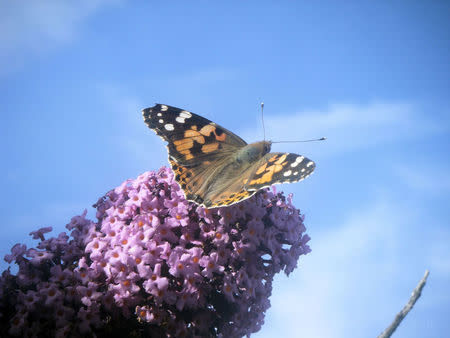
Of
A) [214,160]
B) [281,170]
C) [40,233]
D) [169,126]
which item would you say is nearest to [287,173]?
[281,170]

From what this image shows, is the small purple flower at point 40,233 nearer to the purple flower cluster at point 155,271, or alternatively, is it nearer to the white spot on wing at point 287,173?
the purple flower cluster at point 155,271

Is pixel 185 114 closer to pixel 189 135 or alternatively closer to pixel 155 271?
pixel 189 135

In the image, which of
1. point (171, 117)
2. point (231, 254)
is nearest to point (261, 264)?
point (231, 254)

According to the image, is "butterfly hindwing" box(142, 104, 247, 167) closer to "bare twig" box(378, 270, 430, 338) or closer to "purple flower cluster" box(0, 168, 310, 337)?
"purple flower cluster" box(0, 168, 310, 337)

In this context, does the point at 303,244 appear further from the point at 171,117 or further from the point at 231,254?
the point at 171,117

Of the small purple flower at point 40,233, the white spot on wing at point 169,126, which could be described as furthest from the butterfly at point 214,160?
the small purple flower at point 40,233

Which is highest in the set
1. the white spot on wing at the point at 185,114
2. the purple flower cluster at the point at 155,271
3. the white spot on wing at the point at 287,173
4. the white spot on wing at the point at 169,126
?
the white spot on wing at the point at 185,114

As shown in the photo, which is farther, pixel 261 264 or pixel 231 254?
pixel 261 264
